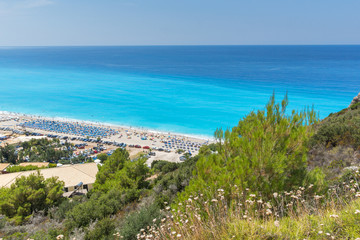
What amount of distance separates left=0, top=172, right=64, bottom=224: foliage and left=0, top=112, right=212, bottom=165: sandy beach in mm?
16940

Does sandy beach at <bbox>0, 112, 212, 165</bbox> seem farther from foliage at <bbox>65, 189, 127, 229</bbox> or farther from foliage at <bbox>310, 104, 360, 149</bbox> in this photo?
foliage at <bbox>310, 104, 360, 149</bbox>

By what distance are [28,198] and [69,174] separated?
6.28 metres

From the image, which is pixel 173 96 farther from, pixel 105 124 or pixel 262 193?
pixel 262 193

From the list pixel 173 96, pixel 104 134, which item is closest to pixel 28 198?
pixel 104 134

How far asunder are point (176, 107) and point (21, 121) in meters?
28.5

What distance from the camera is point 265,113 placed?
17.0 ft

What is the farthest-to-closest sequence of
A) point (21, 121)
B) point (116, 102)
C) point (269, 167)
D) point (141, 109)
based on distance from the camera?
1. point (116, 102)
2. point (141, 109)
3. point (21, 121)
4. point (269, 167)

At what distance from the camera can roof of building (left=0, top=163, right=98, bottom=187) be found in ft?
51.8

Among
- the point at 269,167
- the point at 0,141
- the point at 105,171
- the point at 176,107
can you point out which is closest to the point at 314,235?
the point at 269,167

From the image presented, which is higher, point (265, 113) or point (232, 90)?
point (232, 90)

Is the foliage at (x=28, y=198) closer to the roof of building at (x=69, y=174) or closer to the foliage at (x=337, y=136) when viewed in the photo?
the roof of building at (x=69, y=174)

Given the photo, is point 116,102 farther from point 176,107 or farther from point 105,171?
point 105,171

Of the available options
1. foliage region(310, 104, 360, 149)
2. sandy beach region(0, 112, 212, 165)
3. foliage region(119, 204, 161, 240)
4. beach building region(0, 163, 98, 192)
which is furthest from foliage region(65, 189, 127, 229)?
sandy beach region(0, 112, 212, 165)

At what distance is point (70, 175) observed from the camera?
16.8 meters
